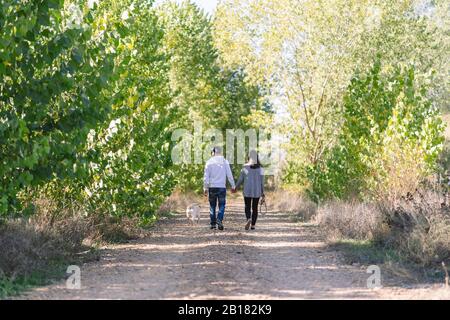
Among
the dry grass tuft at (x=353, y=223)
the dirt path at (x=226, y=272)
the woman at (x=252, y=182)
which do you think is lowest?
the dirt path at (x=226, y=272)

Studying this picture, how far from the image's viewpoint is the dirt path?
9.68 m

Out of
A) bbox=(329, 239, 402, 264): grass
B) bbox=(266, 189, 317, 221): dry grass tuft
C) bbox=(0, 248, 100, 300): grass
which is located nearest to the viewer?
bbox=(0, 248, 100, 300): grass

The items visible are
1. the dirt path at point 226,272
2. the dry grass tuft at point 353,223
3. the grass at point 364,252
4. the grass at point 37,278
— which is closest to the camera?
the dirt path at point 226,272

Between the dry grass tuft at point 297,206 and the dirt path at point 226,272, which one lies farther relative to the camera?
the dry grass tuft at point 297,206

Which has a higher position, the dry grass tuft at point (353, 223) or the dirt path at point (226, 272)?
the dry grass tuft at point (353, 223)

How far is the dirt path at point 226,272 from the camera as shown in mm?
9680

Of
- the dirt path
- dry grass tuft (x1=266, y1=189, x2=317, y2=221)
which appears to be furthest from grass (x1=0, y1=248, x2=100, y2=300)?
dry grass tuft (x1=266, y1=189, x2=317, y2=221)

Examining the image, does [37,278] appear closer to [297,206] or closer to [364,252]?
[364,252]

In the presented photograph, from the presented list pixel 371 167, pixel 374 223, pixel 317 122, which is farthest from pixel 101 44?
pixel 317 122

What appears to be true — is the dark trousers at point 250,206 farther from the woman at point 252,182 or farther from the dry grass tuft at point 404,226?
the dry grass tuft at point 404,226

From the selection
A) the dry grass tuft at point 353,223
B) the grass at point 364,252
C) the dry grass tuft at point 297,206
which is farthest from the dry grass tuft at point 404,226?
the dry grass tuft at point 297,206

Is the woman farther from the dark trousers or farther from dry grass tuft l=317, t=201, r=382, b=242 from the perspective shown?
dry grass tuft l=317, t=201, r=382, b=242
